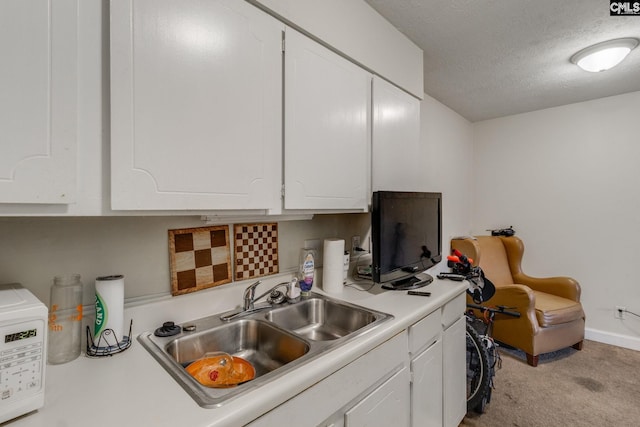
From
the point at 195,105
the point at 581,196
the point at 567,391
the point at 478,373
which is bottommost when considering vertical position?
the point at 567,391

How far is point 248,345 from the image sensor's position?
4.18 feet

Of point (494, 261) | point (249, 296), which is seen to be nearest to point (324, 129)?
point (249, 296)

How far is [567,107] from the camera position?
322 cm

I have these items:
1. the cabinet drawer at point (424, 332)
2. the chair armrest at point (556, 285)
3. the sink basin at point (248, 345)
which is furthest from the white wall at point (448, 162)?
the sink basin at point (248, 345)

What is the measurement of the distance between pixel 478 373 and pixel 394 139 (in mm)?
1717

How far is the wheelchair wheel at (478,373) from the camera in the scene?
1.98 m

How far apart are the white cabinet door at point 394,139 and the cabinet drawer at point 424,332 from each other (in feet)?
2.53

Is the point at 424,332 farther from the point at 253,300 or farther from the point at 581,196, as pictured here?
the point at 581,196

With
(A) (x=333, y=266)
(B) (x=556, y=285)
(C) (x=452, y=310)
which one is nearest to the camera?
(A) (x=333, y=266)

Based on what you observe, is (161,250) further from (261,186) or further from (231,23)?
(231,23)

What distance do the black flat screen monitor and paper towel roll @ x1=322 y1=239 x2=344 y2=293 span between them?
0.20 m

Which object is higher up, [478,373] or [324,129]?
[324,129]

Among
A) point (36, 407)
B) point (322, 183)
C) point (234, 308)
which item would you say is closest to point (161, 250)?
point (234, 308)

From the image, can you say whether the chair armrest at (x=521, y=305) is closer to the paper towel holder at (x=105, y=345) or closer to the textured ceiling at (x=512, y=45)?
the textured ceiling at (x=512, y=45)
